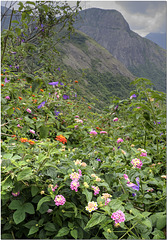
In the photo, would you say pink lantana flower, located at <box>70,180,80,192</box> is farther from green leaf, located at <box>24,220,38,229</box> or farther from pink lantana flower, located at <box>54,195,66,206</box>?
green leaf, located at <box>24,220,38,229</box>

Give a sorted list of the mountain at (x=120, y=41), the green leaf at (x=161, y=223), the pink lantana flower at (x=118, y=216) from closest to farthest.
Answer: the pink lantana flower at (x=118, y=216) → the green leaf at (x=161, y=223) → the mountain at (x=120, y=41)

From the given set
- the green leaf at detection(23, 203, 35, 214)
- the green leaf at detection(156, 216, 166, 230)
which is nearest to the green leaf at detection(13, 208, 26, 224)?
the green leaf at detection(23, 203, 35, 214)

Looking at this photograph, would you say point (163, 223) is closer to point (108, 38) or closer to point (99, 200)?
point (99, 200)

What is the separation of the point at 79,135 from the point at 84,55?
242ft

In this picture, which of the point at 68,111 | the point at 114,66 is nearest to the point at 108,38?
the point at 114,66

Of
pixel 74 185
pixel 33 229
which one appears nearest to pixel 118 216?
pixel 74 185

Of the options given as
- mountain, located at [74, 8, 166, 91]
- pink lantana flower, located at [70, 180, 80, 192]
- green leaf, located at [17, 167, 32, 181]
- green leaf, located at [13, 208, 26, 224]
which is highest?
mountain, located at [74, 8, 166, 91]

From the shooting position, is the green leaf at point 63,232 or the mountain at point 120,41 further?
the mountain at point 120,41

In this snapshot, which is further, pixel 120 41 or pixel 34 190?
pixel 120 41

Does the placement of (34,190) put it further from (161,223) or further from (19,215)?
(161,223)

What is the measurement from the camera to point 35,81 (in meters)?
0.73

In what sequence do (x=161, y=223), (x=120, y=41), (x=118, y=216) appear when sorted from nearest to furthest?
(x=118, y=216)
(x=161, y=223)
(x=120, y=41)

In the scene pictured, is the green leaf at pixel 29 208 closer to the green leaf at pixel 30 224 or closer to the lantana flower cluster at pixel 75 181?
the green leaf at pixel 30 224

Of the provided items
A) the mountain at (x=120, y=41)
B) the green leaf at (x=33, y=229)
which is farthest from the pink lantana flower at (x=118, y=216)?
the mountain at (x=120, y=41)
